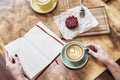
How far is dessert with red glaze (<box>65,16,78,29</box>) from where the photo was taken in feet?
3.91

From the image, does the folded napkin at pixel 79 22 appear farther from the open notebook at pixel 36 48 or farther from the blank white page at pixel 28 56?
the blank white page at pixel 28 56

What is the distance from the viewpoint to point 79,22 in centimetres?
122

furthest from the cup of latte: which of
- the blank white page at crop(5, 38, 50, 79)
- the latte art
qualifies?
the blank white page at crop(5, 38, 50, 79)

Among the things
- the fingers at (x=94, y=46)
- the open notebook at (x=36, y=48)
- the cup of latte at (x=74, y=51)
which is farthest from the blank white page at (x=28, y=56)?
the fingers at (x=94, y=46)

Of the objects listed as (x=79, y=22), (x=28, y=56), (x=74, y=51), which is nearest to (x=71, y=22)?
(x=79, y=22)

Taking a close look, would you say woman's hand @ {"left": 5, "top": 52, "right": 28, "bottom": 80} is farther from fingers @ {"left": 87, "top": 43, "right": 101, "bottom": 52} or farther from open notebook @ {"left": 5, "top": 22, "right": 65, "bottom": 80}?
fingers @ {"left": 87, "top": 43, "right": 101, "bottom": 52}

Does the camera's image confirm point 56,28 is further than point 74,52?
Yes

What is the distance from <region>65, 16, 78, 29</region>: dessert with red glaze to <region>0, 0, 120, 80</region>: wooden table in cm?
6

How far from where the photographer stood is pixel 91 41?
1.18m

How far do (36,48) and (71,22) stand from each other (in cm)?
21

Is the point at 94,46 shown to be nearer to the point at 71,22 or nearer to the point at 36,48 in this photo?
the point at 71,22

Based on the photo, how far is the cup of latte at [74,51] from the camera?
43.7 inches

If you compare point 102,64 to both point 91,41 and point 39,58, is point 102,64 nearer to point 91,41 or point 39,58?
point 91,41

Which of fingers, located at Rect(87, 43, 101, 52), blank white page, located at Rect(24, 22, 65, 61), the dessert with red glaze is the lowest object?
fingers, located at Rect(87, 43, 101, 52)
